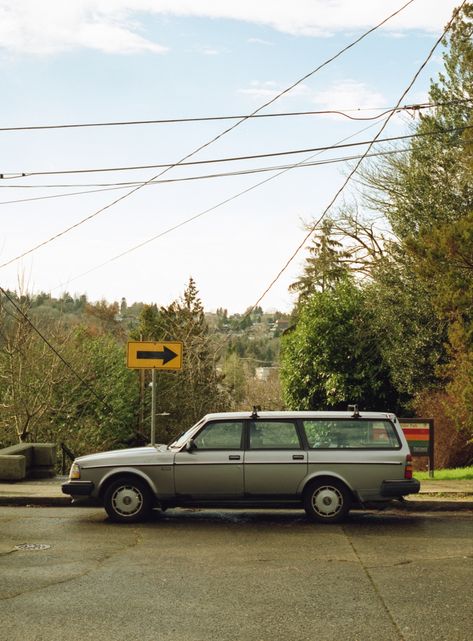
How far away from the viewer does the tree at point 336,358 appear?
1297 inches

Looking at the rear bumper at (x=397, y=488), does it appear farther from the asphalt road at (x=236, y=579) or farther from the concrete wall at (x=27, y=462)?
the concrete wall at (x=27, y=462)

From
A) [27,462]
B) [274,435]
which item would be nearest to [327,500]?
[274,435]

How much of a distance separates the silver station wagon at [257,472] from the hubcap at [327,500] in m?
0.01

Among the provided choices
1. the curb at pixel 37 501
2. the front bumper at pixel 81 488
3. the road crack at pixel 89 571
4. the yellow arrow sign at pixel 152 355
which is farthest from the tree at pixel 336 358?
the road crack at pixel 89 571

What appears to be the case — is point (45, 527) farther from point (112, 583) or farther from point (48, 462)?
point (48, 462)

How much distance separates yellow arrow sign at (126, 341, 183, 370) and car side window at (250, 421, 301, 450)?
12.7ft

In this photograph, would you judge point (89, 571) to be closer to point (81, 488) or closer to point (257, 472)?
point (81, 488)

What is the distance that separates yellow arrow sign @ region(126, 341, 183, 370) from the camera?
16.0 metres

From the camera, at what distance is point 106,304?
112188mm

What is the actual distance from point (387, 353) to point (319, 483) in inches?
730

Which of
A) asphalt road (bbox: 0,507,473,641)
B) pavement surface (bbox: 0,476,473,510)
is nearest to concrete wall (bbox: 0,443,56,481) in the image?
pavement surface (bbox: 0,476,473,510)

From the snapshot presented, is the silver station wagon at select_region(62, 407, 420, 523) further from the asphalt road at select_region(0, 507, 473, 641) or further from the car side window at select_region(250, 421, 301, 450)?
the asphalt road at select_region(0, 507, 473, 641)

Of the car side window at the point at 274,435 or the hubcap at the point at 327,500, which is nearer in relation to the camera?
the hubcap at the point at 327,500

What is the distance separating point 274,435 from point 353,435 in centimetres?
111
